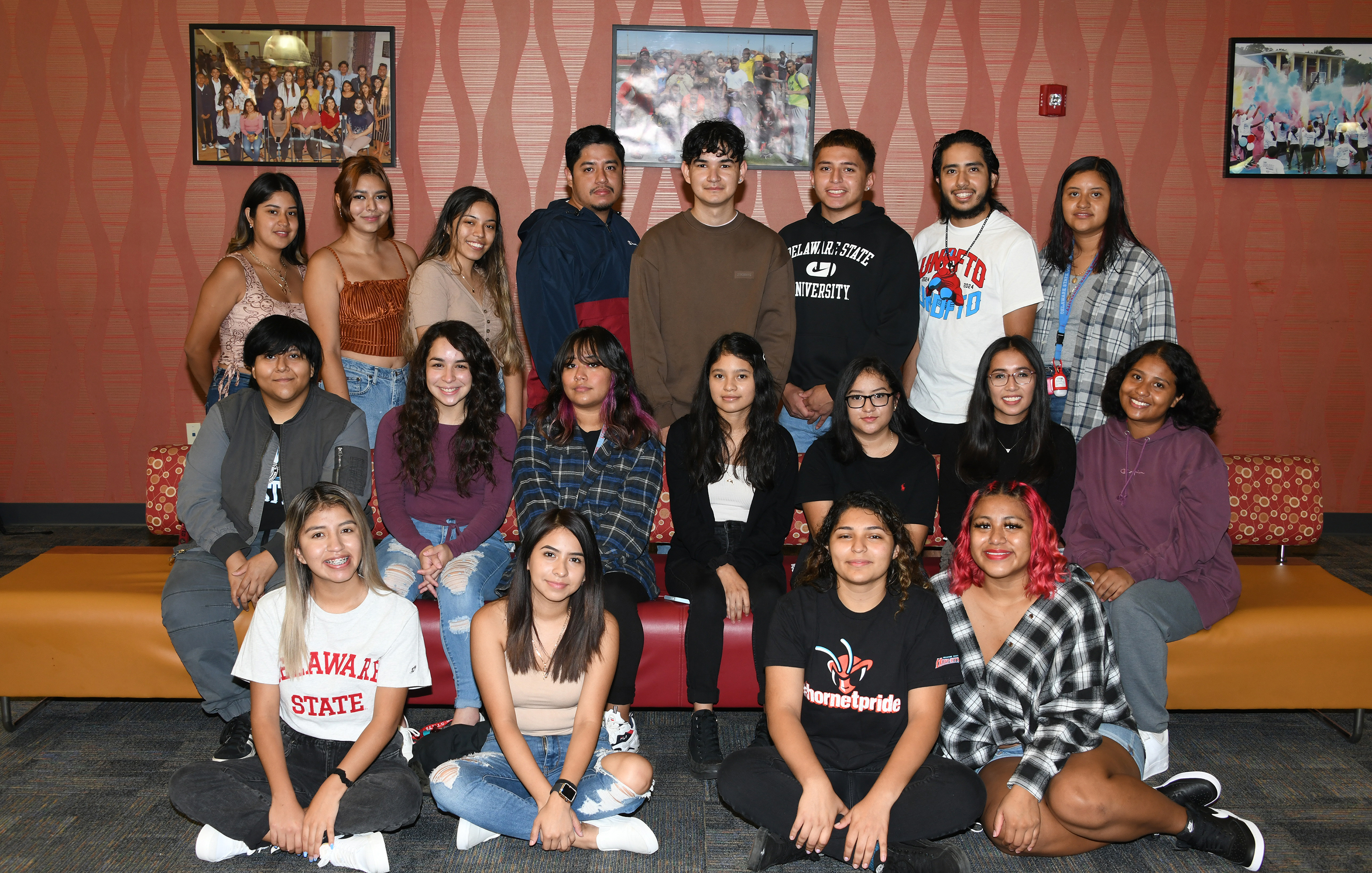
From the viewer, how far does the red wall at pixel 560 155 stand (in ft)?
14.6

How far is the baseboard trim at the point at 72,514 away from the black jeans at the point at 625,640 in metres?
3.46

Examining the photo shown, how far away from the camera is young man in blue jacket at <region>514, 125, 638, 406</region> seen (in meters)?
3.27

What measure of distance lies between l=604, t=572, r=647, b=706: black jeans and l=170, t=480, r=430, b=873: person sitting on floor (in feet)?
1.65

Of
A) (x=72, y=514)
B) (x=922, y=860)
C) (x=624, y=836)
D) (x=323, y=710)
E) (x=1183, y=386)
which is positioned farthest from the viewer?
(x=72, y=514)

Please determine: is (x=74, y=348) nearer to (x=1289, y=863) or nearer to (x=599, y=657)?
(x=599, y=657)

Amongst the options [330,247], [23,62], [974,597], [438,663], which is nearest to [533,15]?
[330,247]

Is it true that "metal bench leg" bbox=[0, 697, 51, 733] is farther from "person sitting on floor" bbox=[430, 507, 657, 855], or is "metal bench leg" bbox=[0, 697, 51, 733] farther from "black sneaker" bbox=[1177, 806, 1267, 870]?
"black sneaker" bbox=[1177, 806, 1267, 870]

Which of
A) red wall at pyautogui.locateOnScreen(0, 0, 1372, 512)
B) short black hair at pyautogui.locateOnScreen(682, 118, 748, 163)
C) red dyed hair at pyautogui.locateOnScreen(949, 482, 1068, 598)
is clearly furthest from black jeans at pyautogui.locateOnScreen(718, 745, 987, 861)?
red wall at pyautogui.locateOnScreen(0, 0, 1372, 512)

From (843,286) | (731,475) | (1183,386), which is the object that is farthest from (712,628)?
(1183,386)

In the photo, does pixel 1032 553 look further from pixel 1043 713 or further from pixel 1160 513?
pixel 1160 513

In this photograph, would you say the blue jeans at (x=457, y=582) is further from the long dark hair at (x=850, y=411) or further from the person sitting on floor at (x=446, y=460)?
the long dark hair at (x=850, y=411)

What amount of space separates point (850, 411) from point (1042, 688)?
0.93m

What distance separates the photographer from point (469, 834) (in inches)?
86.1

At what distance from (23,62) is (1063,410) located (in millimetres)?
4976
